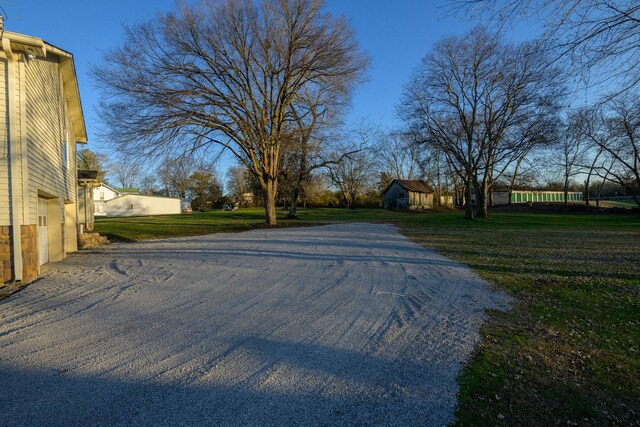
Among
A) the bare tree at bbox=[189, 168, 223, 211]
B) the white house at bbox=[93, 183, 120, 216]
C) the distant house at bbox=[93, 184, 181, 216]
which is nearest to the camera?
the white house at bbox=[93, 183, 120, 216]

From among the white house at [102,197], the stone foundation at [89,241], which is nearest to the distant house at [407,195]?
the white house at [102,197]

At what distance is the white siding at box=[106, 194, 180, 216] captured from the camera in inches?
2116

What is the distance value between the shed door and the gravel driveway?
2.77m

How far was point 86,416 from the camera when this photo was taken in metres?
2.86

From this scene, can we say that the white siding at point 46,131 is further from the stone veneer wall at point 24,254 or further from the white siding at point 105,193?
the white siding at point 105,193

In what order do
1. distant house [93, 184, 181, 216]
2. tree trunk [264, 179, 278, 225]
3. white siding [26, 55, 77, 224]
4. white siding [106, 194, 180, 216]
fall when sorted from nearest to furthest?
1. white siding [26, 55, 77, 224]
2. tree trunk [264, 179, 278, 225]
3. distant house [93, 184, 181, 216]
4. white siding [106, 194, 180, 216]

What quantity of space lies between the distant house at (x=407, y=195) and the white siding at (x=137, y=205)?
3564 centimetres

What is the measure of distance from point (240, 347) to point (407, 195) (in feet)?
175

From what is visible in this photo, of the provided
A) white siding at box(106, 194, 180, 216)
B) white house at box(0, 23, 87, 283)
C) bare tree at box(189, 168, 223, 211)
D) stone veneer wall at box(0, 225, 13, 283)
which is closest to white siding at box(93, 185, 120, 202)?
white siding at box(106, 194, 180, 216)

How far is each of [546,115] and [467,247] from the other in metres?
18.4

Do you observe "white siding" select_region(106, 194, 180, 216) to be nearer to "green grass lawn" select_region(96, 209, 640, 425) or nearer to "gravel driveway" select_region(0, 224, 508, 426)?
"gravel driveway" select_region(0, 224, 508, 426)

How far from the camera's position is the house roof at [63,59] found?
295 inches

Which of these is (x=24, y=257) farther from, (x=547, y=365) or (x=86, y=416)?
(x=547, y=365)

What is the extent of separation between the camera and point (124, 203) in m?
54.1
